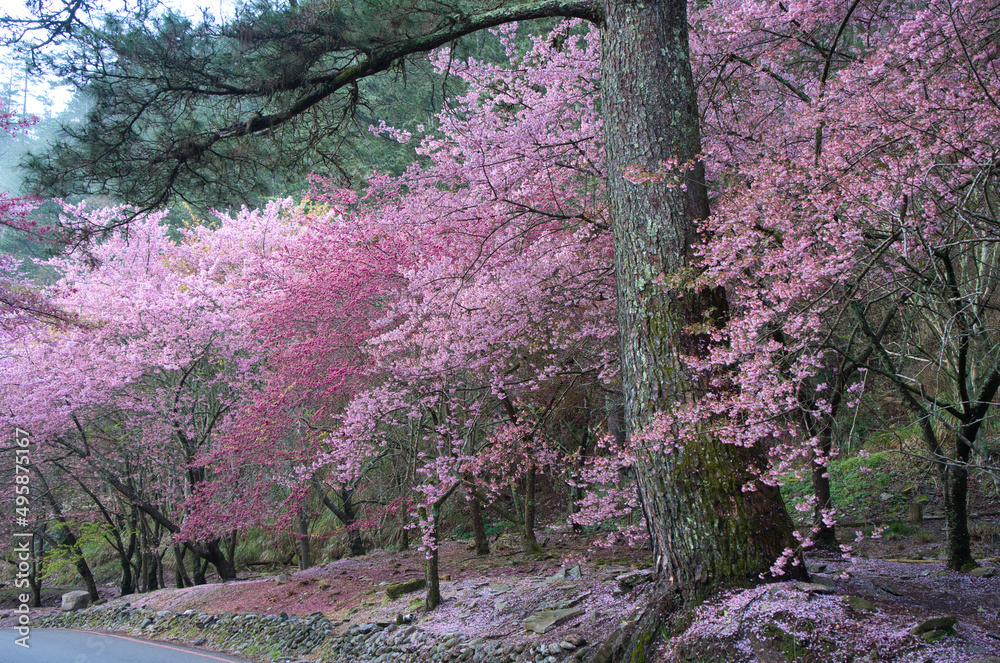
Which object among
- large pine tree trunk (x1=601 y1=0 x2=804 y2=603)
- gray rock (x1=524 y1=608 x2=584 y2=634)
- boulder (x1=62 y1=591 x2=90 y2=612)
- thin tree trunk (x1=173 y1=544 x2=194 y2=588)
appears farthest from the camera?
boulder (x1=62 y1=591 x2=90 y2=612)

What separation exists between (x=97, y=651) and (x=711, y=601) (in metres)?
7.47

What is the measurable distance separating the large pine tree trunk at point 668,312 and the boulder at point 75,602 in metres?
13.0

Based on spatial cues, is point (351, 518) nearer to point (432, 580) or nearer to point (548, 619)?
point (432, 580)

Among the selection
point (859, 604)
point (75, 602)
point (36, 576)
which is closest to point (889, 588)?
point (859, 604)

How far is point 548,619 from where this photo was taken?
179 inches

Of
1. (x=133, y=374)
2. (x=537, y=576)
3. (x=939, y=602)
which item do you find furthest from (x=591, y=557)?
(x=133, y=374)

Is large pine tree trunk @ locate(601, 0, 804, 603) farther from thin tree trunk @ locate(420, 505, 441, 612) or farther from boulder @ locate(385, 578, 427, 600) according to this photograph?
boulder @ locate(385, 578, 427, 600)

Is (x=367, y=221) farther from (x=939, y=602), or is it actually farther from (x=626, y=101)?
(x=939, y=602)

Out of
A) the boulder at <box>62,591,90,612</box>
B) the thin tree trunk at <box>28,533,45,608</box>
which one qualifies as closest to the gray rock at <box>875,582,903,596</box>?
the boulder at <box>62,591,90,612</box>

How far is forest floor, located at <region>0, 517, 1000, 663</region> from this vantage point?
2834 millimetres

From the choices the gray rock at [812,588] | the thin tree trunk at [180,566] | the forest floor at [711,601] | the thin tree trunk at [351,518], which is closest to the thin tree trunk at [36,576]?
the thin tree trunk at [180,566]

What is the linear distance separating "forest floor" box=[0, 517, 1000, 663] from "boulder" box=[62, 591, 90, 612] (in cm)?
303

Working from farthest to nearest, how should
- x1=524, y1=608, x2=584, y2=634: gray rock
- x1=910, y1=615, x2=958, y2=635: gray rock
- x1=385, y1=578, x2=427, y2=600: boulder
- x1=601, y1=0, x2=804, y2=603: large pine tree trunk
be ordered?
x1=385, y1=578, x2=427, y2=600: boulder, x1=524, y1=608, x2=584, y2=634: gray rock, x1=601, y1=0, x2=804, y2=603: large pine tree trunk, x1=910, y1=615, x2=958, y2=635: gray rock

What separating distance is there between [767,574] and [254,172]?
17.3 ft
